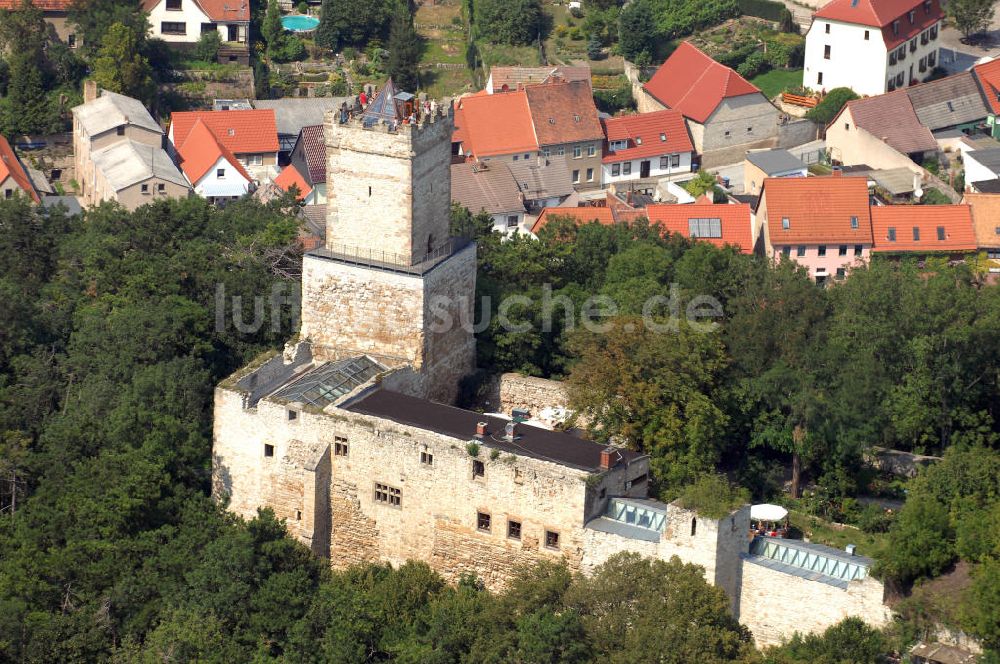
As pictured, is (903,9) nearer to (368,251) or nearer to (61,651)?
(368,251)

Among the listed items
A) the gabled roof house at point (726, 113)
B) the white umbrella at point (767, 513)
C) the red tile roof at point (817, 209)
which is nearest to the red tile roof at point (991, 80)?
the gabled roof house at point (726, 113)

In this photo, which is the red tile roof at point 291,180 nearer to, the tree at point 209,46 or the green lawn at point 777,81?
the tree at point 209,46

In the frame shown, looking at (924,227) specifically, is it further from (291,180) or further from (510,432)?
(510,432)

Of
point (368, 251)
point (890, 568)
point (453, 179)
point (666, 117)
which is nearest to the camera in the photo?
point (890, 568)

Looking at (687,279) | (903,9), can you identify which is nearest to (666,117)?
(903,9)

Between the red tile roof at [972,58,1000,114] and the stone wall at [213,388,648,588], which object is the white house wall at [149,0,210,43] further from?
the stone wall at [213,388,648,588]
